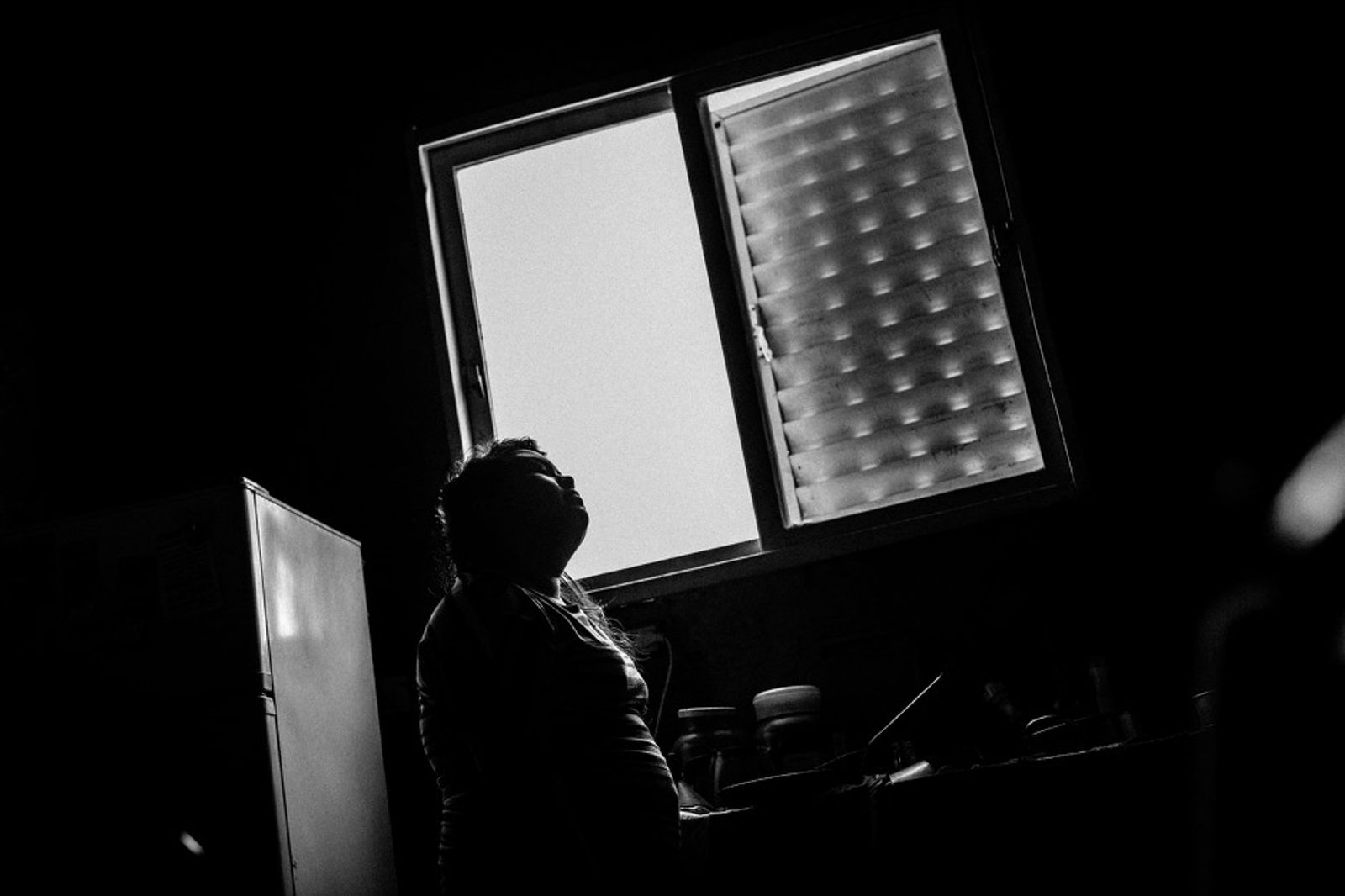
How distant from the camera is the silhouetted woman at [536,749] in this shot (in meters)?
1.72

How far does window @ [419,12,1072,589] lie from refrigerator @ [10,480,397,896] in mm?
795

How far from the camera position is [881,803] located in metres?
1.87

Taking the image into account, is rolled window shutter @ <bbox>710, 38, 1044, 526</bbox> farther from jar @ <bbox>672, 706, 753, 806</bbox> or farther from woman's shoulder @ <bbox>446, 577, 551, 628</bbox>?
woman's shoulder @ <bbox>446, 577, 551, 628</bbox>

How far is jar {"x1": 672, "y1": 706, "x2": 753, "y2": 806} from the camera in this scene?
2250 mm

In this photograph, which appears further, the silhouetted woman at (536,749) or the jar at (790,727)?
the jar at (790,727)

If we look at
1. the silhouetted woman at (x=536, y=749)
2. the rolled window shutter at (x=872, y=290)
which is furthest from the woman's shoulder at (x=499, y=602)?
the rolled window shutter at (x=872, y=290)

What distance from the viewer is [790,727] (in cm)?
237

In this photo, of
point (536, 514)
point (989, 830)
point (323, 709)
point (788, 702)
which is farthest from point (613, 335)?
point (989, 830)

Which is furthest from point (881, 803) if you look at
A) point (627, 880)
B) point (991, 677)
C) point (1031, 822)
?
point (991, 677)

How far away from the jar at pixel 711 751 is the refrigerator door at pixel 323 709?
26.6 inches

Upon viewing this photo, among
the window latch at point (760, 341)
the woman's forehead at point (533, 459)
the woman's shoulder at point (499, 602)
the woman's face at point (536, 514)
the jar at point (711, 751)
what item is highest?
the window latch at point (760, 341)

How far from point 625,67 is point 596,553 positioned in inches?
51.7

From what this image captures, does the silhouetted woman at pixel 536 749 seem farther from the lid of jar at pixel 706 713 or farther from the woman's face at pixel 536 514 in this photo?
the lid of jar at pixel 706 713

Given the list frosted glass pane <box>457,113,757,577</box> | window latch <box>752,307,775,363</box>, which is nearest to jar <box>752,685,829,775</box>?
frosted glass pane <box>457,113,757,577</box>
